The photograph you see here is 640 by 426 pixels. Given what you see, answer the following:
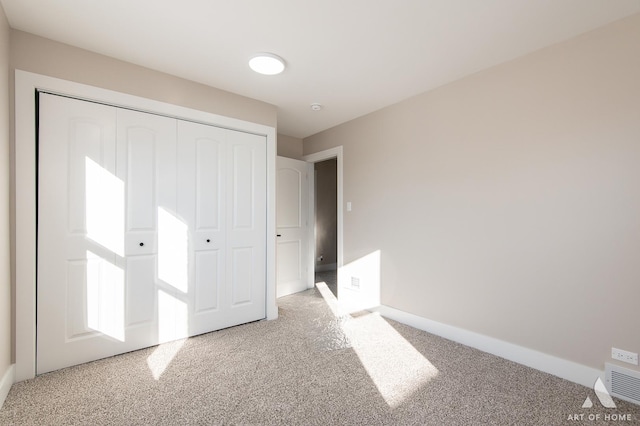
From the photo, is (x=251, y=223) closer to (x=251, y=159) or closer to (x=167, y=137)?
(x=251, y=159)

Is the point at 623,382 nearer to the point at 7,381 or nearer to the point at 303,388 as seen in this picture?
the point at 303,388

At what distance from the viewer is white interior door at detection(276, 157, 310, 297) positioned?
4.14 m

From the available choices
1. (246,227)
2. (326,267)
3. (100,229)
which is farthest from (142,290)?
(326,267)

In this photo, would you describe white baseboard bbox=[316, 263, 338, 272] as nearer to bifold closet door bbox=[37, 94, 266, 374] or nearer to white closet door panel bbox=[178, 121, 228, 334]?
bifold closet door bbox=[37, 94, 266, 374]

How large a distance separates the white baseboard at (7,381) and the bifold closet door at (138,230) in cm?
14

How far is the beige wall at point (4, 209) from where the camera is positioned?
5.81ft

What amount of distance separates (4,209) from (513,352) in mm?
3713

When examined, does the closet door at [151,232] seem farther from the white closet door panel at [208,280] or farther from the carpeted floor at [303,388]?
the carpeted floor at [303,388]

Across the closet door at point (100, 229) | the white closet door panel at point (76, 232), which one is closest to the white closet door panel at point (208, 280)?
the closet door at point (100, 229)

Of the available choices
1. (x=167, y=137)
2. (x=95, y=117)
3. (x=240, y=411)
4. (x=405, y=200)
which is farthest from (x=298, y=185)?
(x=240, y=411)

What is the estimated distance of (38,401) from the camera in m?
1.75

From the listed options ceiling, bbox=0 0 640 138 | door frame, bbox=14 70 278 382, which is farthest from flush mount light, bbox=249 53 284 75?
door frame, bbox=14 70 278 382

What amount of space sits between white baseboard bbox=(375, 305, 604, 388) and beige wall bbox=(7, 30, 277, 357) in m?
2.75

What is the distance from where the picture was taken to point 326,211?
616cm
